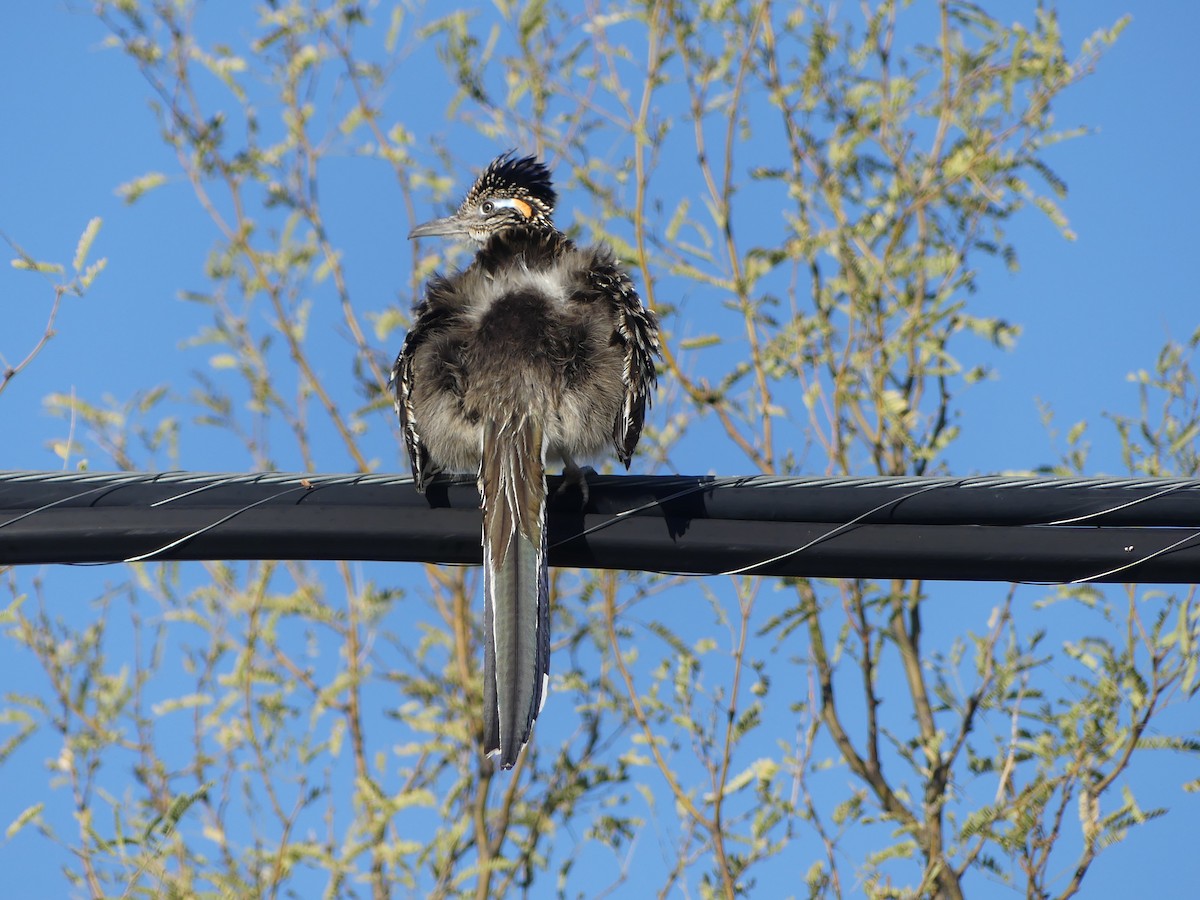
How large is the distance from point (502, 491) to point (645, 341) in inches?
48.0

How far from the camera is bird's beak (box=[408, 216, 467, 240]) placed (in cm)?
729

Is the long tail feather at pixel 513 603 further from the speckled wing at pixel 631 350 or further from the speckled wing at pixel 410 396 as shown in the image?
the speckled wing at pixel 631 350

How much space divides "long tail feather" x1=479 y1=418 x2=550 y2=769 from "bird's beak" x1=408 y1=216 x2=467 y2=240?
278 centimetres

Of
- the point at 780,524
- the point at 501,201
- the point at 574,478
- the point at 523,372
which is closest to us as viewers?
the point at 780,524

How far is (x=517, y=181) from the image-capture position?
291 inches

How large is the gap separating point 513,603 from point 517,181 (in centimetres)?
364

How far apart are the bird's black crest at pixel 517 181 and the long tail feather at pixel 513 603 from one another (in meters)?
2.93

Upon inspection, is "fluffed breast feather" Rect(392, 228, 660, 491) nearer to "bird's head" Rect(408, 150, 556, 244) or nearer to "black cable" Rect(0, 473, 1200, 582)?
"black cable" Rect(0, 473, 1200, 582)

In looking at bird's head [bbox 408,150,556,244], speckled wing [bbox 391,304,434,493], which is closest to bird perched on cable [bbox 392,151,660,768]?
speckled wing [bbox 391,304,434,493]

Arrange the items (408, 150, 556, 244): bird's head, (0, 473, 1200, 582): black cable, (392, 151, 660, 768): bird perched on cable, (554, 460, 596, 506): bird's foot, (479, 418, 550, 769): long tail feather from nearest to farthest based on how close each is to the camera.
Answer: (0, 473, 1200, 582): black cable
(479, 418, 550, 769): long tail feather
(554, 460, 596, 506): bird's foot
(392, 151, 660, 768): bird perched on cable
(408, 150, 556, 244): bird's head

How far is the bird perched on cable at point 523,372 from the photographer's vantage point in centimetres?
485

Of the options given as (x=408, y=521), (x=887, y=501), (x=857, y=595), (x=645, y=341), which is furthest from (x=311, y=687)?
(x=887, y=501)

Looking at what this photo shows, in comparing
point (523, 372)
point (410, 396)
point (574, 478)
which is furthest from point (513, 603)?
point (410, 396)

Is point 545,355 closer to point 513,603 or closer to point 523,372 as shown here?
point 523,372
